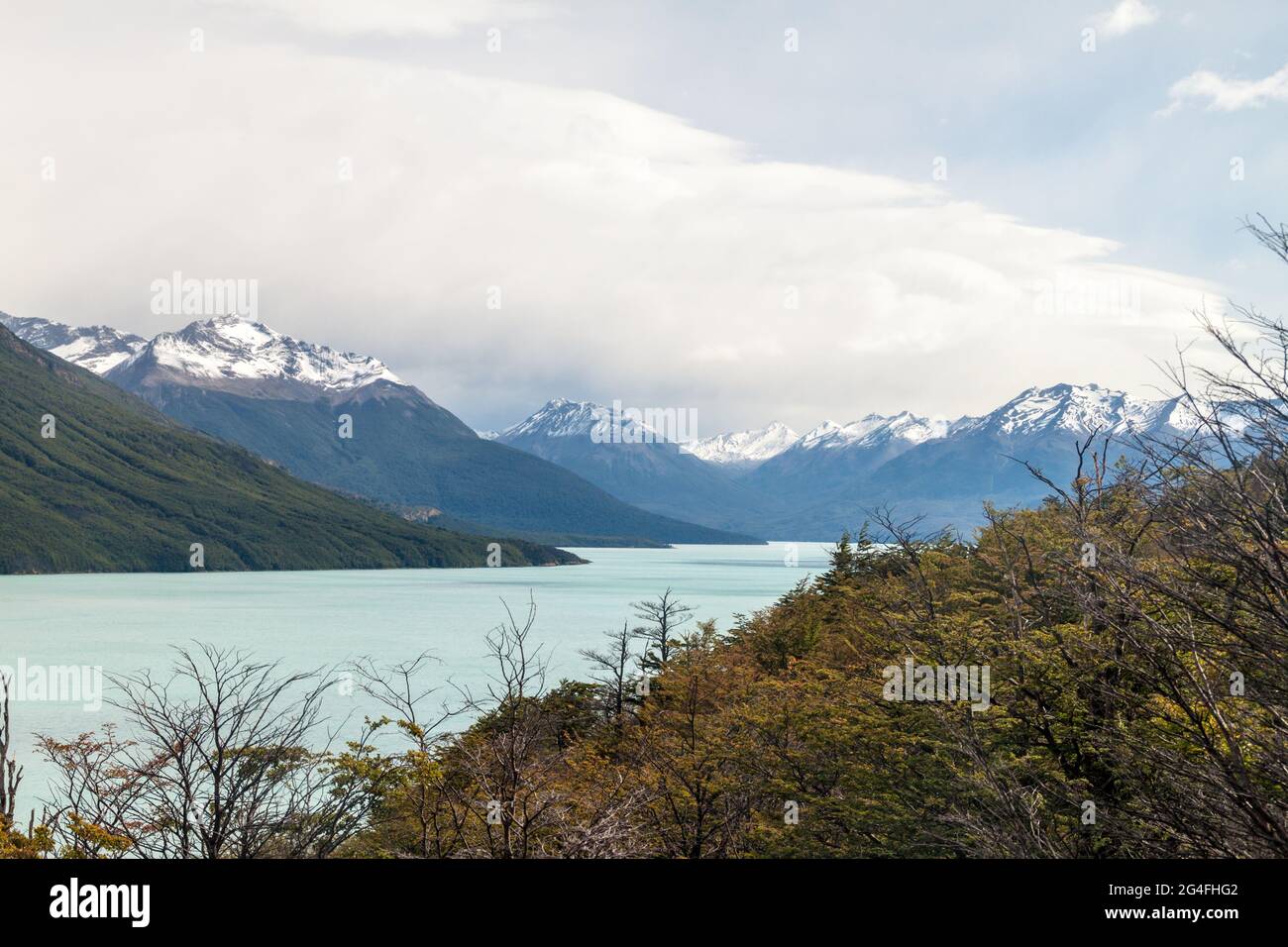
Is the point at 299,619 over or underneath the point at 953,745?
underneath

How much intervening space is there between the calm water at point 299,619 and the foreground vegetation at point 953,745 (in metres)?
14.7

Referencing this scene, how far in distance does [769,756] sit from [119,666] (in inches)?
2810

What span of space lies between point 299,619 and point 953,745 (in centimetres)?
11451

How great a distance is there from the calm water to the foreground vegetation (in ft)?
48.3

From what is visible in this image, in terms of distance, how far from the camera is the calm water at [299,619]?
73000 mm

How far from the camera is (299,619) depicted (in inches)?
4606

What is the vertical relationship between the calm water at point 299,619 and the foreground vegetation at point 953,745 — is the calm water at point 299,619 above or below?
below
